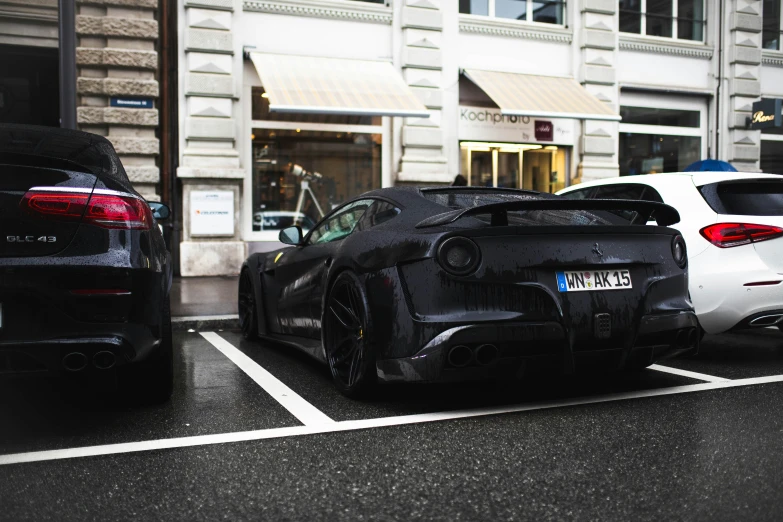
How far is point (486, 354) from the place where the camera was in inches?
157

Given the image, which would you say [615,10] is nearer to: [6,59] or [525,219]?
[6,59]

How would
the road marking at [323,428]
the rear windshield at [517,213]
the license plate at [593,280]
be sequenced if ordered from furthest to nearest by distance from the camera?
the rear windshield at [517,213] < the license plate at [593,280] < the road marking at [323,428]

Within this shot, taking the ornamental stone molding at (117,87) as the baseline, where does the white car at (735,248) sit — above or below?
below

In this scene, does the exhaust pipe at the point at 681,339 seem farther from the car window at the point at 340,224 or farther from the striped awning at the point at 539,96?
the striped awning at the point at 539,96

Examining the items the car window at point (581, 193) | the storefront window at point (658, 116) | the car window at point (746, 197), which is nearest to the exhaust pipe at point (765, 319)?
the car window at point (746, 197)

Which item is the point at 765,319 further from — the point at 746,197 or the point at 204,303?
the point at 204,303

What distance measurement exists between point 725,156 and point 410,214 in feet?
51.2

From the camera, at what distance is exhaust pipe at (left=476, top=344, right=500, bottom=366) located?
3.96m

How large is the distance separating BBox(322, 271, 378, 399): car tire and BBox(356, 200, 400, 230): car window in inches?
15.8

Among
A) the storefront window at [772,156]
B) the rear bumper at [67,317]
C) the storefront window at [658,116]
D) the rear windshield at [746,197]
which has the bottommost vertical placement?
the rear bumper at [67,317]

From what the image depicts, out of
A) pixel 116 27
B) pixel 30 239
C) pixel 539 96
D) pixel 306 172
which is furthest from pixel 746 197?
pixel 116 27

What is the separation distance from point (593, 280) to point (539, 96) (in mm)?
11349

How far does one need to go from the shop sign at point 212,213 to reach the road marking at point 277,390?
6.82 metres

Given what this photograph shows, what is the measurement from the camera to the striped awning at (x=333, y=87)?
12797mm
